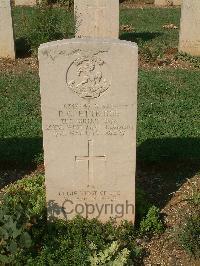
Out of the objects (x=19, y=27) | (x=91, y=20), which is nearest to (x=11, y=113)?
(x=91, y=20)

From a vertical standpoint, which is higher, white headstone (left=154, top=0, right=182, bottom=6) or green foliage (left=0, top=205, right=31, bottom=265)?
white headstone (left=154, top=0, right=182, bottom=6)

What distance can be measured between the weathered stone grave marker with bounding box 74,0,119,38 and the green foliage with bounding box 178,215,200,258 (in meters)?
7.46

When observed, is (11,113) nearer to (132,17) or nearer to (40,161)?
(40,161)

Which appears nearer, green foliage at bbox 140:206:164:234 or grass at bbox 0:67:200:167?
green foliage at bbox 140:206:164:234

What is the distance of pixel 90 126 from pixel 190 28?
7206 millimetres

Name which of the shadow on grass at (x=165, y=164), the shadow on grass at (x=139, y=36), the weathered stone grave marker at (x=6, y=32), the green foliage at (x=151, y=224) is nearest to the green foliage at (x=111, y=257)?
the green foliage at (x=151, y=224)

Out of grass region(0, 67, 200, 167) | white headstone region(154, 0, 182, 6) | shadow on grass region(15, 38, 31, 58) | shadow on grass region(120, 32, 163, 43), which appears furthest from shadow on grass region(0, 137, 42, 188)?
white headstone region(154, 0, 182, 6)

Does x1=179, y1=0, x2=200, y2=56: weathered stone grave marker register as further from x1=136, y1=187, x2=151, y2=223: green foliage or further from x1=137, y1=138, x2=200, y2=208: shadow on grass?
x1=136, y1=187, x2=151, y2=223: green foliage

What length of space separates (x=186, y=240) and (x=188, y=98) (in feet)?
14.7

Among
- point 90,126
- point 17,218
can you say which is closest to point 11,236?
point 17,218

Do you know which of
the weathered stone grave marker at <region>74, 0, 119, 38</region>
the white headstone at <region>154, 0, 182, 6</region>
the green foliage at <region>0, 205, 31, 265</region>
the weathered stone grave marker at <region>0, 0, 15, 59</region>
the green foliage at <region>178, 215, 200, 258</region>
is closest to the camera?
the green foliage at <region>0, 205, 31, 265</region>

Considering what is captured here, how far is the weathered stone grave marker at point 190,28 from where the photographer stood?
10727 millimetres

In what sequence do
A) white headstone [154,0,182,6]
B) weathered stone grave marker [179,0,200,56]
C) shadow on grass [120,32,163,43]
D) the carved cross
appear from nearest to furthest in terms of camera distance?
the carved cross < weathered stone grave marker [179,0,200,56] < shadow on grass [120,32,163,43] < white headstone [154,0,182,6]

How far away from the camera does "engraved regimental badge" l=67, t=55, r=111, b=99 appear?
434cm
